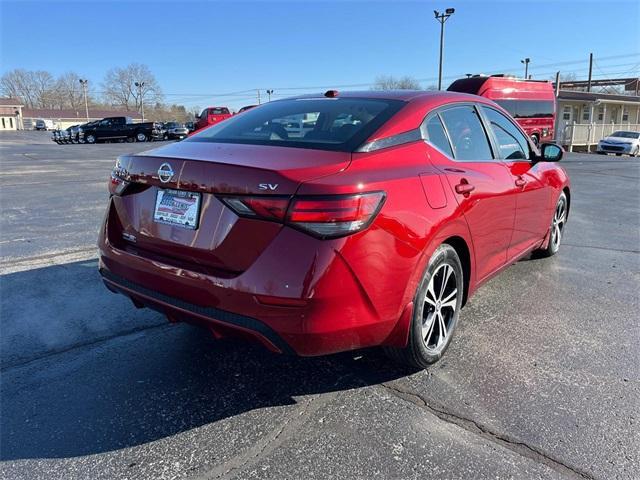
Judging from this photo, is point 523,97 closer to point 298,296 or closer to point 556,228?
point 556,228

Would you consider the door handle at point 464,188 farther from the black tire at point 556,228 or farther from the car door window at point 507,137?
the black tire at point 556,228

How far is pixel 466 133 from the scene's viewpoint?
352 centimetres

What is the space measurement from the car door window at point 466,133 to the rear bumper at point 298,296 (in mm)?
1219

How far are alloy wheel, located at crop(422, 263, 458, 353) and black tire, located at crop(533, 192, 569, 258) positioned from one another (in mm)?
2548

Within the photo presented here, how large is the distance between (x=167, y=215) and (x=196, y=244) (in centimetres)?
26

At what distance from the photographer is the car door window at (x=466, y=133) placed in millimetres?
3311

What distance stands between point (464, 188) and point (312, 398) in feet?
5.07

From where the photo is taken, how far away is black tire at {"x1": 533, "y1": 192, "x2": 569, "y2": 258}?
5348mm

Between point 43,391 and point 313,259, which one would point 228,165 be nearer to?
point 313,259

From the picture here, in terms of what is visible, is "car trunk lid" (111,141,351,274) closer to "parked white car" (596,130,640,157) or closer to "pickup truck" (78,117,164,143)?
"parked white car" (596,130,640,157)

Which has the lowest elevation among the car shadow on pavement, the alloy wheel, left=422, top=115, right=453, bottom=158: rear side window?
the car shadow on pavement

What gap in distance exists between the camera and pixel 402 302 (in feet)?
8.44

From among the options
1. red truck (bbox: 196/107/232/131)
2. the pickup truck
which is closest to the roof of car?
red truck (bbox: 196/107/232/131)

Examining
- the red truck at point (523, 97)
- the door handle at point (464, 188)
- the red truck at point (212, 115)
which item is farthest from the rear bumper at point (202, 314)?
the red truck at point (212, 115)
